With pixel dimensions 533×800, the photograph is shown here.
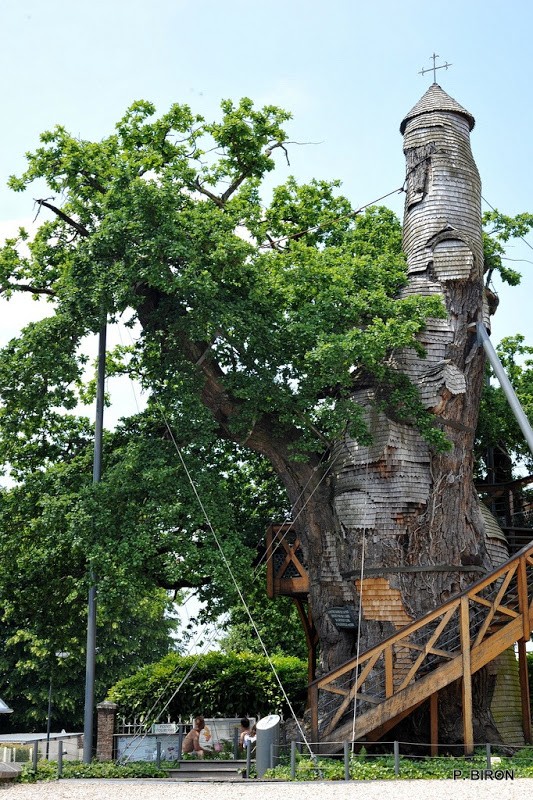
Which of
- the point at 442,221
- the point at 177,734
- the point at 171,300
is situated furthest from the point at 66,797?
the point at 442,221

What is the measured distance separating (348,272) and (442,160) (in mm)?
4129

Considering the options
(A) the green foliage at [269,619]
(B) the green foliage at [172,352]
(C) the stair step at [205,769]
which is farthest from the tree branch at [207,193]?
(C) the stair step at [205,769]

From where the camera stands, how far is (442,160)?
23.2 meters

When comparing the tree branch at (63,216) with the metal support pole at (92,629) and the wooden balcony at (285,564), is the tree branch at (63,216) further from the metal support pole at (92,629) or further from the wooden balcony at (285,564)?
the wooden balcony at (285,564)

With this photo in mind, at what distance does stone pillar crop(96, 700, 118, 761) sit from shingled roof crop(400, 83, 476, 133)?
1454cm

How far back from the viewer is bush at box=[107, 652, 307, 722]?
24812mm

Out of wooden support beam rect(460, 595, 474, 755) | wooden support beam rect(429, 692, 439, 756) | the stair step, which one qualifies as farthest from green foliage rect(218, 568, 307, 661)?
wooden support beam rect(460, 595, 474, 755)

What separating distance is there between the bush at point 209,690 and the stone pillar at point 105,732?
424 centimetres

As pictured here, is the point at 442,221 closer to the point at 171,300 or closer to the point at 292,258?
the point at 292,258

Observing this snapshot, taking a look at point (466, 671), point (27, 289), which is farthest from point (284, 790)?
point (27, 289)

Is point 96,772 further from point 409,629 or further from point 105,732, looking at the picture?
point 409,629

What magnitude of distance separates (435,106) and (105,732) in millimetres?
15459

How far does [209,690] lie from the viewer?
25047 millimetres

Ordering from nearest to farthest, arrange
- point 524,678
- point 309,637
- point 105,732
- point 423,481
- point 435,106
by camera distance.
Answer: point 105,732
point 524,678
point 423,481
point 435,106
point 309,637
